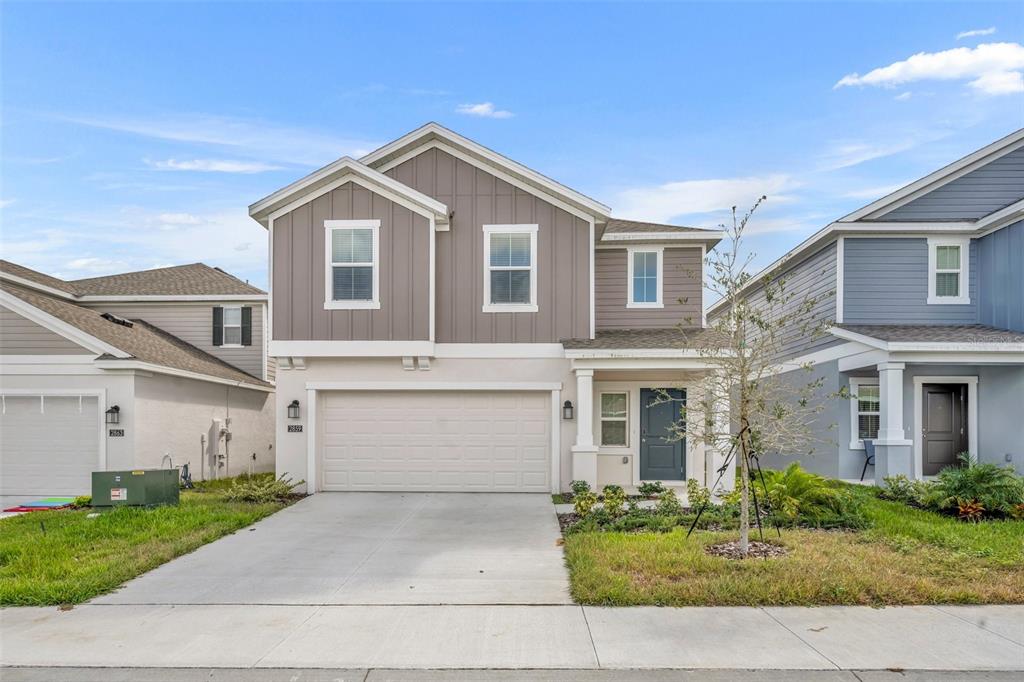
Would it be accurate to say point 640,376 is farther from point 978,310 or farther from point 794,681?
point 794,681

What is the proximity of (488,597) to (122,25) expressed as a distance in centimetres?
1273

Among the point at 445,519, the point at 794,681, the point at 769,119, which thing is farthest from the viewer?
the point at 769,119

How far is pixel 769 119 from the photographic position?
1502 centimetres

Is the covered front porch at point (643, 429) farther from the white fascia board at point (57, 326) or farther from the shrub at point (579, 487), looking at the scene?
the white fascia board at point (57, 326)

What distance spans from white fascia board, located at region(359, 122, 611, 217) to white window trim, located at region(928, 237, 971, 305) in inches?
315

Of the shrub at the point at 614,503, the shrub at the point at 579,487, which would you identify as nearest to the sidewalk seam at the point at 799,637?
the shrub at the point at 614,503

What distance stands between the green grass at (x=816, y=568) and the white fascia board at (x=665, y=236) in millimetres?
6712

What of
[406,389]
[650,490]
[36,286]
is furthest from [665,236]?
[36,286]

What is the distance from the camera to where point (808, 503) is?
10.0m

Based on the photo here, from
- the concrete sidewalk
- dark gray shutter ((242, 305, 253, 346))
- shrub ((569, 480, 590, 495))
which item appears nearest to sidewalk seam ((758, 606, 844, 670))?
the concrete sidewalk

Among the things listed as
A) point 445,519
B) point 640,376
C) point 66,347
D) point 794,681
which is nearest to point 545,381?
point 640,376

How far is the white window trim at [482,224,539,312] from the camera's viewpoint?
13.3 m

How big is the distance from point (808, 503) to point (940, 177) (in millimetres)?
9652

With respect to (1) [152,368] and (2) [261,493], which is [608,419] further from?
(1) [152,368]
